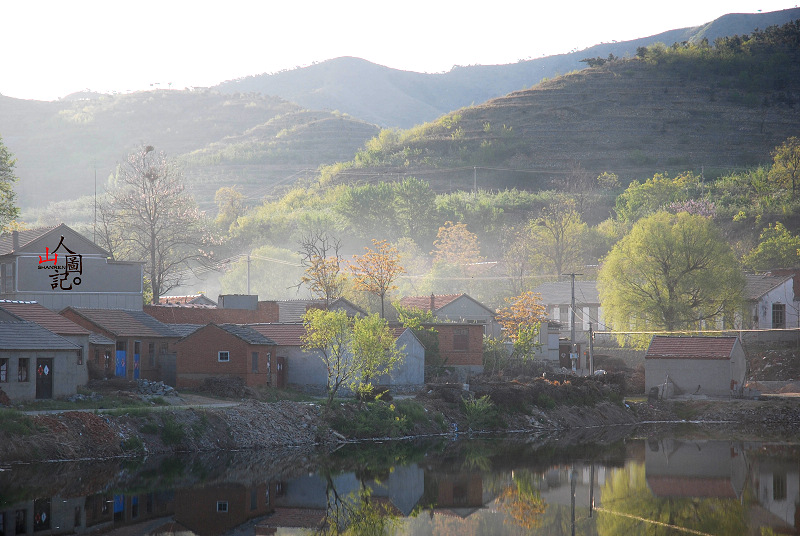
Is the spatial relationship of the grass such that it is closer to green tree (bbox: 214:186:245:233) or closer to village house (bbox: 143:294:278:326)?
village house (bbox: 143:294:278:326)

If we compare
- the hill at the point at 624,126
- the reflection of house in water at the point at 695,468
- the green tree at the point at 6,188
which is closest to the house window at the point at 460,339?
the reflection of house in water at the point at 695,468

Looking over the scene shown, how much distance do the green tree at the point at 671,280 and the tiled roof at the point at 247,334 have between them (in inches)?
1111

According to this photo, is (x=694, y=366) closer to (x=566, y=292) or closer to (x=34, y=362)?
(x=566, y=292)

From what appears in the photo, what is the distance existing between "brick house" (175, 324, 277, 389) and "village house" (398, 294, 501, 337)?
75.6 ft

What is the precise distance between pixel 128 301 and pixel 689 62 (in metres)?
141

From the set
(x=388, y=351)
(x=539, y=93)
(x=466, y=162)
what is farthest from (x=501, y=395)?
(x=539, y=93)

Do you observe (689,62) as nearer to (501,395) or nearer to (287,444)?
(501,395)

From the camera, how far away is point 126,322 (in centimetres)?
5381

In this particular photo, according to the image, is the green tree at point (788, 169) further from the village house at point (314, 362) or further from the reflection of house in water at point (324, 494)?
the reflection of house in water at point (324, 494)

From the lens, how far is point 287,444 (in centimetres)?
4150

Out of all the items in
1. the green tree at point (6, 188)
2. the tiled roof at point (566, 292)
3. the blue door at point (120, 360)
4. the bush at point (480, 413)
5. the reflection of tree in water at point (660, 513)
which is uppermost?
the green tree at point (6, 188)

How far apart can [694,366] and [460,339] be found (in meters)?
14.9

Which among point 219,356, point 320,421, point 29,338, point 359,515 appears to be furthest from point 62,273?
point 359,515

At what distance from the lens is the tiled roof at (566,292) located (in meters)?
84.4
